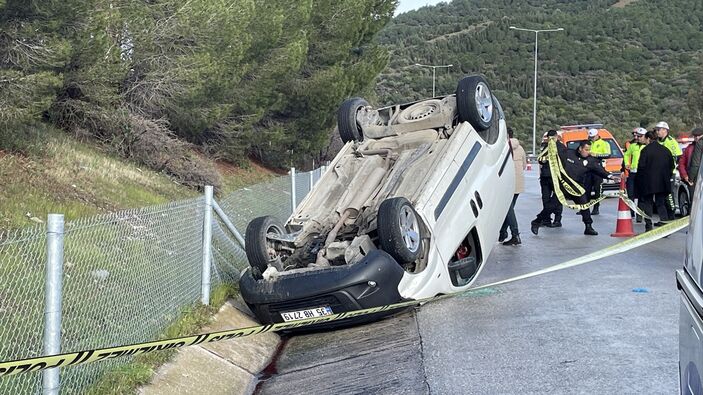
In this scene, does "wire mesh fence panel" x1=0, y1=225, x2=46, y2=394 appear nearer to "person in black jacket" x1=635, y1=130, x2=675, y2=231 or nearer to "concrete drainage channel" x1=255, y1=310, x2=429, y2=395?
"concrete drainage channel" x1=255, y1=310, x2=429, y2=395

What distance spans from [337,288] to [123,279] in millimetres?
1784

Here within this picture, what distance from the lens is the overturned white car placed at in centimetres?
692

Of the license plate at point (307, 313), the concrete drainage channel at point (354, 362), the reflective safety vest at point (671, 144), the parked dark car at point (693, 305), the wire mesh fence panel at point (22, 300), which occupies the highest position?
the parked dark car at point (693, 305)

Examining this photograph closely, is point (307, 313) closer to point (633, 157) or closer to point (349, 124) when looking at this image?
point (349, 124)

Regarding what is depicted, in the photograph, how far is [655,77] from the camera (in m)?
61.8

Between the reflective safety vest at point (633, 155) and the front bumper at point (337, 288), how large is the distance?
339 inches

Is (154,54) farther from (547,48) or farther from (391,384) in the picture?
(547,48)

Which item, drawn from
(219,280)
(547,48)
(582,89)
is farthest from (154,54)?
(547,48)

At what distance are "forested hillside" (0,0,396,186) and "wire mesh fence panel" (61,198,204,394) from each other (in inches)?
154

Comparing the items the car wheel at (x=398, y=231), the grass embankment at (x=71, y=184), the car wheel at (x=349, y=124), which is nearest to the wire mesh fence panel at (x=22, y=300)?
the grass embankment at (x=71, y=184)

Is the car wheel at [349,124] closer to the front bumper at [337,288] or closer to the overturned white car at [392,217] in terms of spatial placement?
the overturned white car at [392,217]

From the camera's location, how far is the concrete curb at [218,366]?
5574mm

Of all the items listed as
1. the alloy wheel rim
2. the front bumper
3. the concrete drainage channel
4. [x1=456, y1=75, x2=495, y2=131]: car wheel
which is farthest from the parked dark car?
the alloy wheel rim

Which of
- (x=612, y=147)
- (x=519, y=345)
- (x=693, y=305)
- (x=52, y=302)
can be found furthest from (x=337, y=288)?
(x=612, y=147)
